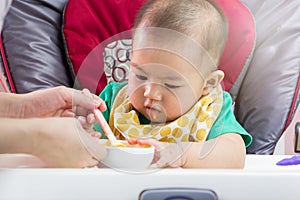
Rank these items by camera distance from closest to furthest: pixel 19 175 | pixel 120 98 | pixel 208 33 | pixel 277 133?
1. pixel 19 175
2. pixel 208 33
3. pixel 120 98
4. pixel 277 133

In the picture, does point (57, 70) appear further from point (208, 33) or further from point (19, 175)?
point (19, 175)

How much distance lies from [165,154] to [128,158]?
70 millimetres

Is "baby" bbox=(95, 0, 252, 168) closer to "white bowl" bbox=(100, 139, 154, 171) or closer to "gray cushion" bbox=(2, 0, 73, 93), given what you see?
"white bowl" bbox=(100, 139, 154, 171)

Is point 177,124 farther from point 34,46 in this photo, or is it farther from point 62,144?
point 34,46

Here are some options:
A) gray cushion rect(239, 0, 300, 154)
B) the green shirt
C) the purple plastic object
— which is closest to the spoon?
the green shirt

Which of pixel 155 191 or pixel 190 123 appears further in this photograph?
pixel 190 123

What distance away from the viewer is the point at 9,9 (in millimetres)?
1263

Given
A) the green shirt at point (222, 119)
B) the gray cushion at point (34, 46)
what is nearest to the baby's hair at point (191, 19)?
the green shirt at point (222, 119)

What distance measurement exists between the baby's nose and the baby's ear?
131mm

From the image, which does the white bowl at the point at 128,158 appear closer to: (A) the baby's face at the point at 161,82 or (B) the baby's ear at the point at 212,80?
(A) the baby's face at the point at 161,82

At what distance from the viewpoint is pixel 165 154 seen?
0.79 metres

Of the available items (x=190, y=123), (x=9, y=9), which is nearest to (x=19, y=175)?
(x=190, y=123)

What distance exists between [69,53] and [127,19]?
5.8 inches

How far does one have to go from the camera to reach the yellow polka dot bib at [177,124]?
959mm
